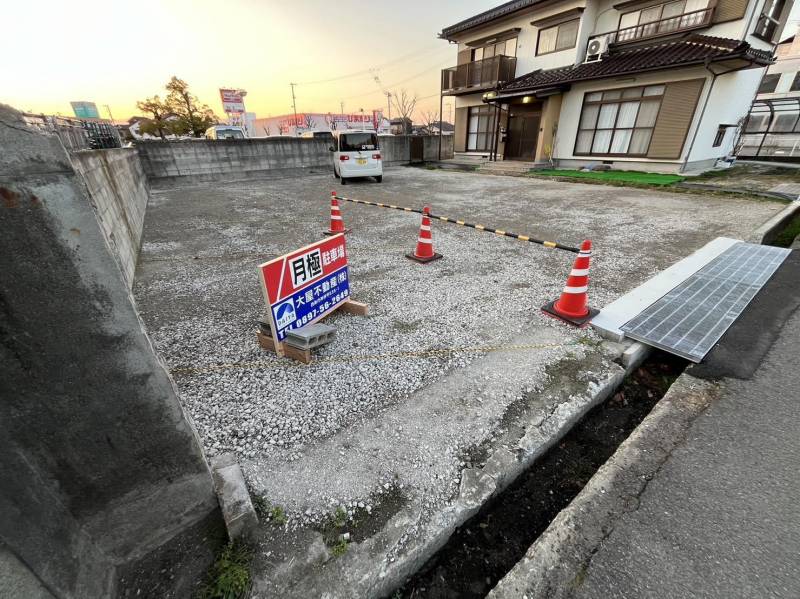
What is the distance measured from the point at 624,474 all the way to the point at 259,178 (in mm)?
15023

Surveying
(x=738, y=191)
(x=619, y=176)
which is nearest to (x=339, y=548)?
(x=738, y=191)

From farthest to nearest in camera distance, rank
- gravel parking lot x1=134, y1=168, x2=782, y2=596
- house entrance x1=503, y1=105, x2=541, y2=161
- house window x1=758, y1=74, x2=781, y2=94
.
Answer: house window x1=758, y1=74, x2=781, y2=94
house entrance x1=503, y1=105, x2=541, y2=161
gravel parking lot x1=134, y1=168, x2=782, y2=596

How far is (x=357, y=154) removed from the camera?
11.4 metres

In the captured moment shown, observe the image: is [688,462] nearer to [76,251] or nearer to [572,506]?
[572,506]

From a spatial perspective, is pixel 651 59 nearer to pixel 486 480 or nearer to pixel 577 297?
pixel 577 297

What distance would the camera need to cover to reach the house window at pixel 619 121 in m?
12.0

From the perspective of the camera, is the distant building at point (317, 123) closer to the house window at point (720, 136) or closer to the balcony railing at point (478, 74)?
the balcony railing at point (478, 74)

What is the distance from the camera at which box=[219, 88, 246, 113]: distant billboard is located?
34.5 metres

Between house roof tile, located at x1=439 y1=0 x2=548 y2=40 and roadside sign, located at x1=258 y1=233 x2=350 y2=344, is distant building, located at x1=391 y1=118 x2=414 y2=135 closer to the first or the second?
house roof tile, located at x1=439 y1=0 x2=548 y2=40

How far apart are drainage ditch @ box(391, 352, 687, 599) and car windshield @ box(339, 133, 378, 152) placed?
10.9 metres

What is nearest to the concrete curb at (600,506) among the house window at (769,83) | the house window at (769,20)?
the house window at (769,20)

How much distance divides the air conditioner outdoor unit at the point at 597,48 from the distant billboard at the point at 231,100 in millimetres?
33953

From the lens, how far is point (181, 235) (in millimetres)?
6414

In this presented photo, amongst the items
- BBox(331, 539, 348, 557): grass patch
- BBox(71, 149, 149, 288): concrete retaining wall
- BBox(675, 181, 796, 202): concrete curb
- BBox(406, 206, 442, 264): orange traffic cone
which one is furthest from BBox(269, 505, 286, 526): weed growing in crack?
BBox(675, 181, 796, 202): concrete curb
